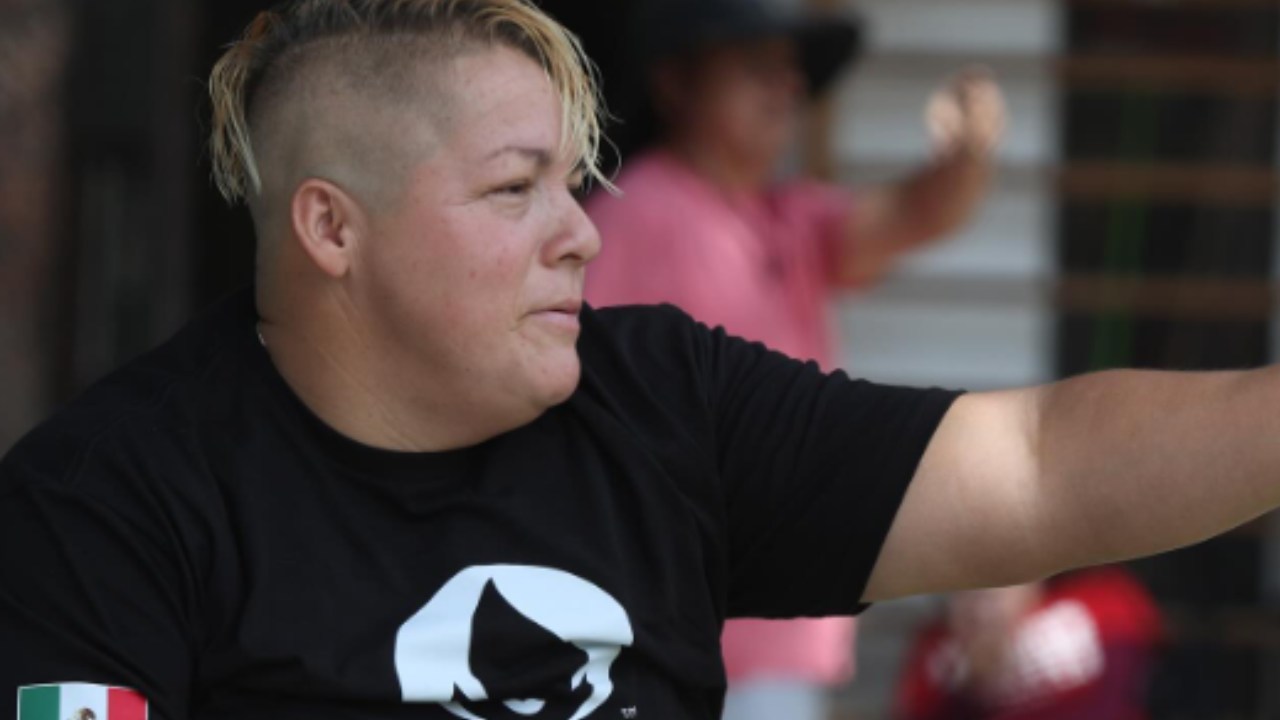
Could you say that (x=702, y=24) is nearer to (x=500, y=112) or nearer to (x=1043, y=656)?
(x=1043, y=656)

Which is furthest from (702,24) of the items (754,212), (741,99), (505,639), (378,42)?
(505,639)

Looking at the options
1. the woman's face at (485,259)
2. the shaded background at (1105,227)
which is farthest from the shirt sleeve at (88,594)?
the shaded background at (1105,227)

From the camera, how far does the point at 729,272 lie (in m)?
3.86

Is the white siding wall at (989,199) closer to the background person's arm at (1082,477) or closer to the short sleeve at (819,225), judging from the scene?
the short sleeve at (819,225)

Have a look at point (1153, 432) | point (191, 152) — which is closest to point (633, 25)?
point (191, 152)

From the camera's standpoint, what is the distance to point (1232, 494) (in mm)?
1971

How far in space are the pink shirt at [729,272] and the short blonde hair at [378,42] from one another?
1.60m

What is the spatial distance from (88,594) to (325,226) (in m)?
0.42

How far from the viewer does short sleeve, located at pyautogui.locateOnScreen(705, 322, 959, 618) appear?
2082mm

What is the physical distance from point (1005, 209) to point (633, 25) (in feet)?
6.48

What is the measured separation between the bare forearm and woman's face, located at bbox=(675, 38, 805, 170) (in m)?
2.02

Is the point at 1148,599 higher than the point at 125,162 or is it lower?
lower

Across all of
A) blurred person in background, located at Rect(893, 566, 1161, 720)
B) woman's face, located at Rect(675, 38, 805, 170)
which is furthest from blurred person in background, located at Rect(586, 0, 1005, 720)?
blurred person in background, located at Rect(893, 566, 1161, 720)

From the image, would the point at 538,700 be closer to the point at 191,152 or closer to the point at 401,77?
the point at 401,77
